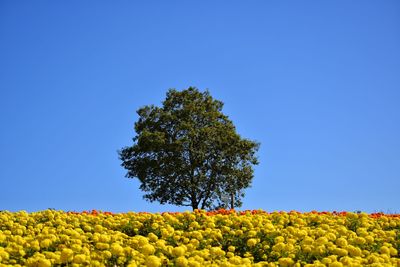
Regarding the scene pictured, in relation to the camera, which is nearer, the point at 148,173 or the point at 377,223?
the point at 377,223

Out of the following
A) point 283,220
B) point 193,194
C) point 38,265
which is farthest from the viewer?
point 193,194

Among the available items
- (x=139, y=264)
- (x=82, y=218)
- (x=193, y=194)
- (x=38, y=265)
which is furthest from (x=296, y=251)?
(x=193, y=194)

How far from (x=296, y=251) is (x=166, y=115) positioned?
25.0 metres

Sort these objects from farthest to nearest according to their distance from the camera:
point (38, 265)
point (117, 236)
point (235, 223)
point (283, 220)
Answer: point (283, 220) → point (235, 223) → point (117, 236) → point (38, 265)

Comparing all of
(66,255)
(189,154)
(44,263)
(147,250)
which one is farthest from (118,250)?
(189,154)

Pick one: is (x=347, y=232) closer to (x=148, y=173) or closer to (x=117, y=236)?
(x=117, y=236)

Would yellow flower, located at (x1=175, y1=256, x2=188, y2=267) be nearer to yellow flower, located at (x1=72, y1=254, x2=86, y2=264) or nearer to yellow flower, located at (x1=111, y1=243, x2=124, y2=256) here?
yellow flower, located at (x1=111, y1=243, x2=124, y2=256)

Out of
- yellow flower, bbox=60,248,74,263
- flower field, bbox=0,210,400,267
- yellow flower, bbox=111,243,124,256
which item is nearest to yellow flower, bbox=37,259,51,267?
flower field, bbox=0,210,400,267

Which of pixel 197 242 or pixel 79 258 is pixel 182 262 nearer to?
pixel 79 258

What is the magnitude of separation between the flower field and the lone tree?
19.4 metres

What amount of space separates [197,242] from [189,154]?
23741 millimetres

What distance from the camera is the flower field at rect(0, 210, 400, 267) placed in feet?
24.5

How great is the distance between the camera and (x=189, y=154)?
32.6m

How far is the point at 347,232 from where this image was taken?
396 inches
